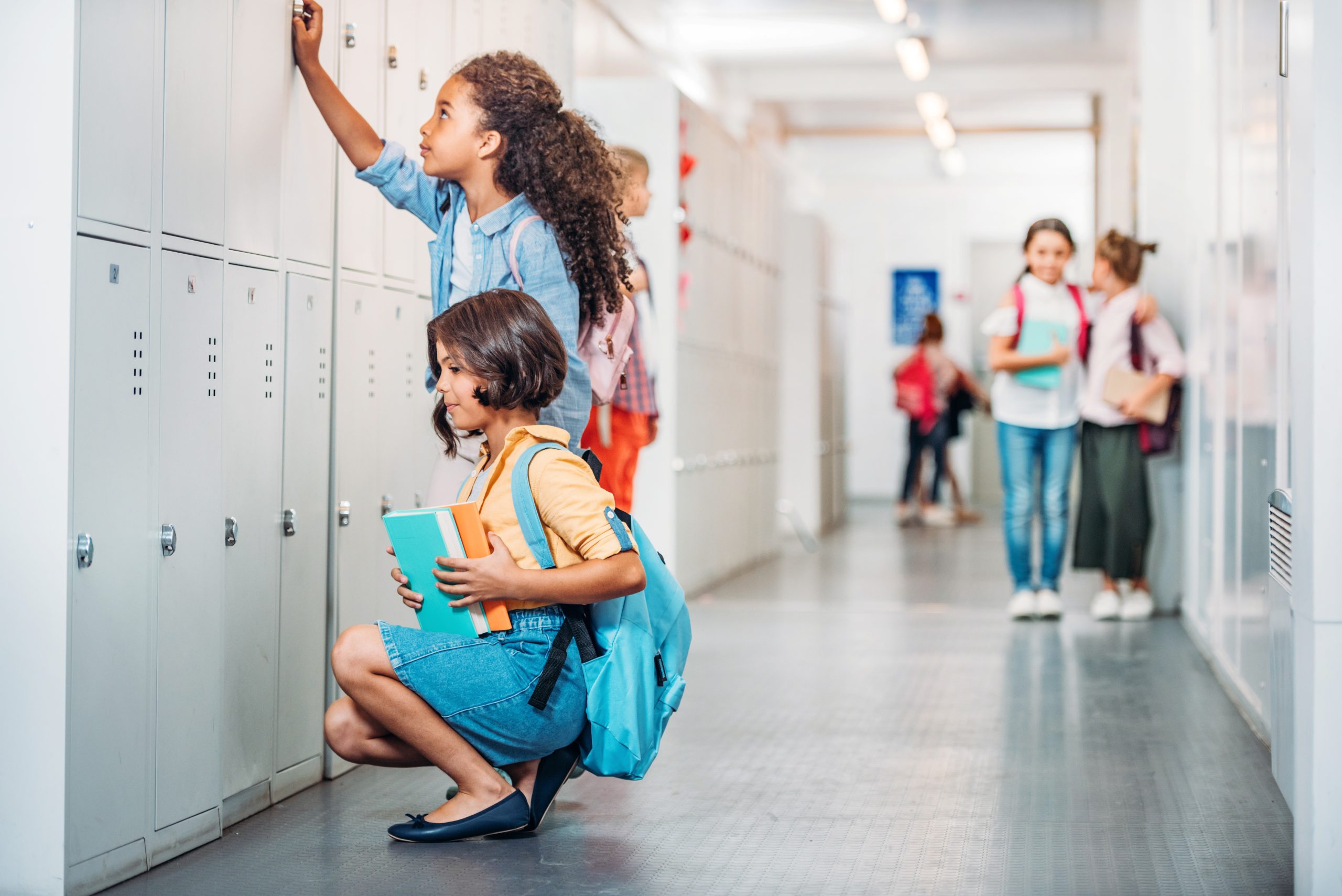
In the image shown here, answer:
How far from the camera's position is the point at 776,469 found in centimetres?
862

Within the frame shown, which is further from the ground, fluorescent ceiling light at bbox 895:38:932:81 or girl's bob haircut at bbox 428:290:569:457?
fluorescent ceiling light at bbox 895:38:932:81

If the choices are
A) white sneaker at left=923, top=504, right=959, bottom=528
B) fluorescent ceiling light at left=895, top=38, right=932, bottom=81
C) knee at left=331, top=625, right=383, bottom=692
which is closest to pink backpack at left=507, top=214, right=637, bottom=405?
knee at left=331, top=625, right=383, bottom=692

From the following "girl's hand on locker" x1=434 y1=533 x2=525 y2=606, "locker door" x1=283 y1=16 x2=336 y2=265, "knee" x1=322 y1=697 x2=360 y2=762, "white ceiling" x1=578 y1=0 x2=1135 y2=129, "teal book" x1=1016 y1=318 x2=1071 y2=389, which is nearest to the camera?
"girl's hand on locker" x1=434 y1=533 x2=525 y2=606

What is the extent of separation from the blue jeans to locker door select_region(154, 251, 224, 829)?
3749 mm

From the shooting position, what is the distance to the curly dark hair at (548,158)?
107 inches

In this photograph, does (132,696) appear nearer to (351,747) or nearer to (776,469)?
(351,747)

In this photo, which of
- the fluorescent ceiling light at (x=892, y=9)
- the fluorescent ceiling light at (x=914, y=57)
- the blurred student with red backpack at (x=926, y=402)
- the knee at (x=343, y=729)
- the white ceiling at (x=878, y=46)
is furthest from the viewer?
the blurred student with red backpack at (x=926, y=402)

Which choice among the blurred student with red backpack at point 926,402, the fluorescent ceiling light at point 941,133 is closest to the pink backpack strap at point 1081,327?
the blurred student with red backpack at point 926,402

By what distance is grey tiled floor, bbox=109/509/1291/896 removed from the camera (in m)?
2.41

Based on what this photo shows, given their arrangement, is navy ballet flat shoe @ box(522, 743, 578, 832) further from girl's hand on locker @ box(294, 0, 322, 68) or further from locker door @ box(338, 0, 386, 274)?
girl's hand on locker @ box(294, 0, 322, 68)

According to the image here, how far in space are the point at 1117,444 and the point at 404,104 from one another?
3.35 meters

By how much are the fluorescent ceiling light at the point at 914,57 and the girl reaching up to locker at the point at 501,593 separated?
759 centimetres

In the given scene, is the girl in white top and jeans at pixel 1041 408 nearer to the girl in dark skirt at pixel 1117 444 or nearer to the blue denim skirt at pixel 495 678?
the girl in dark skirt at pixel 1117 444

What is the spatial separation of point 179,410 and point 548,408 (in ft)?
2.15
